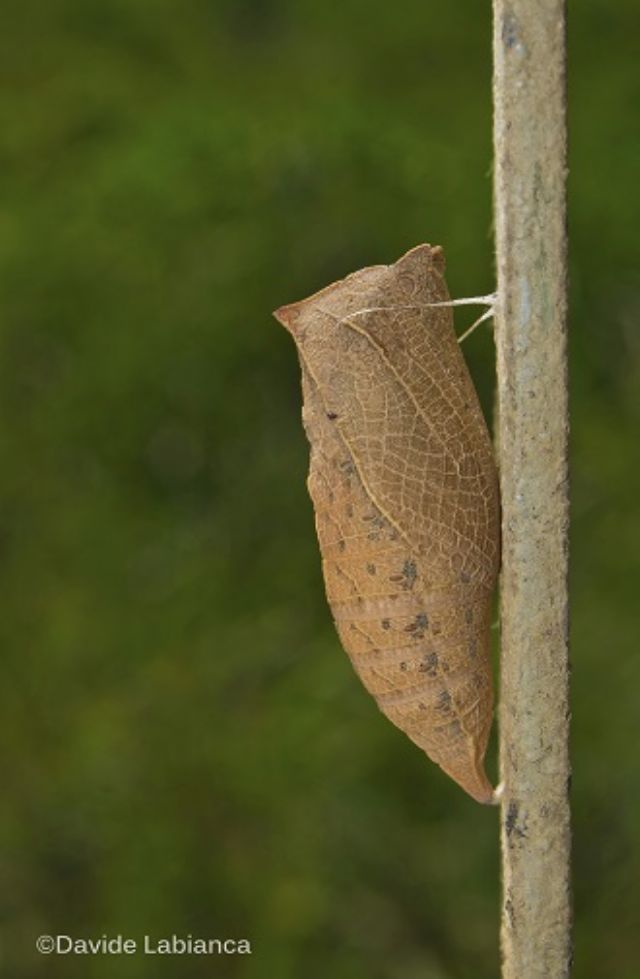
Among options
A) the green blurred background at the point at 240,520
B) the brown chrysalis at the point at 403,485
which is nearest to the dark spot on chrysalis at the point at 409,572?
the brown chrysalis at the point at 403,485

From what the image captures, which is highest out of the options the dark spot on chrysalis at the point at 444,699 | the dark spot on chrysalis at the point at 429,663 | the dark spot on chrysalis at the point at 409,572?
the dark spot on chrysalis at the point at 409,572

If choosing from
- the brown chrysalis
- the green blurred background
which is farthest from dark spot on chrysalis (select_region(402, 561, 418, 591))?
the green blurred background

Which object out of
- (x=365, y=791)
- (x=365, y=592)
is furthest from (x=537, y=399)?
(x=365, y=791)

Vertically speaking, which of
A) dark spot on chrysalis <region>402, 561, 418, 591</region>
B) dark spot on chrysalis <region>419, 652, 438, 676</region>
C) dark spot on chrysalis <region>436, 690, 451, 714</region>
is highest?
dark spot on chrysalis <region>402, 561, 418, 591</region>

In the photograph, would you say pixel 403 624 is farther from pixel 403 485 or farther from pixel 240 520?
pixel 240 520

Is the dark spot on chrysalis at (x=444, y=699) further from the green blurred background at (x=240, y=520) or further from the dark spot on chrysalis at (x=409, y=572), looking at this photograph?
the green blurred background at (x=240, y=520)

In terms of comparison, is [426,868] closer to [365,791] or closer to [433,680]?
[365,791]

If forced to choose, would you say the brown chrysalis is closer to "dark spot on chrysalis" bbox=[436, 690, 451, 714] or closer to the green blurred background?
"dark spot on chrysalis" bbox=[436, 690, 451, 714]
